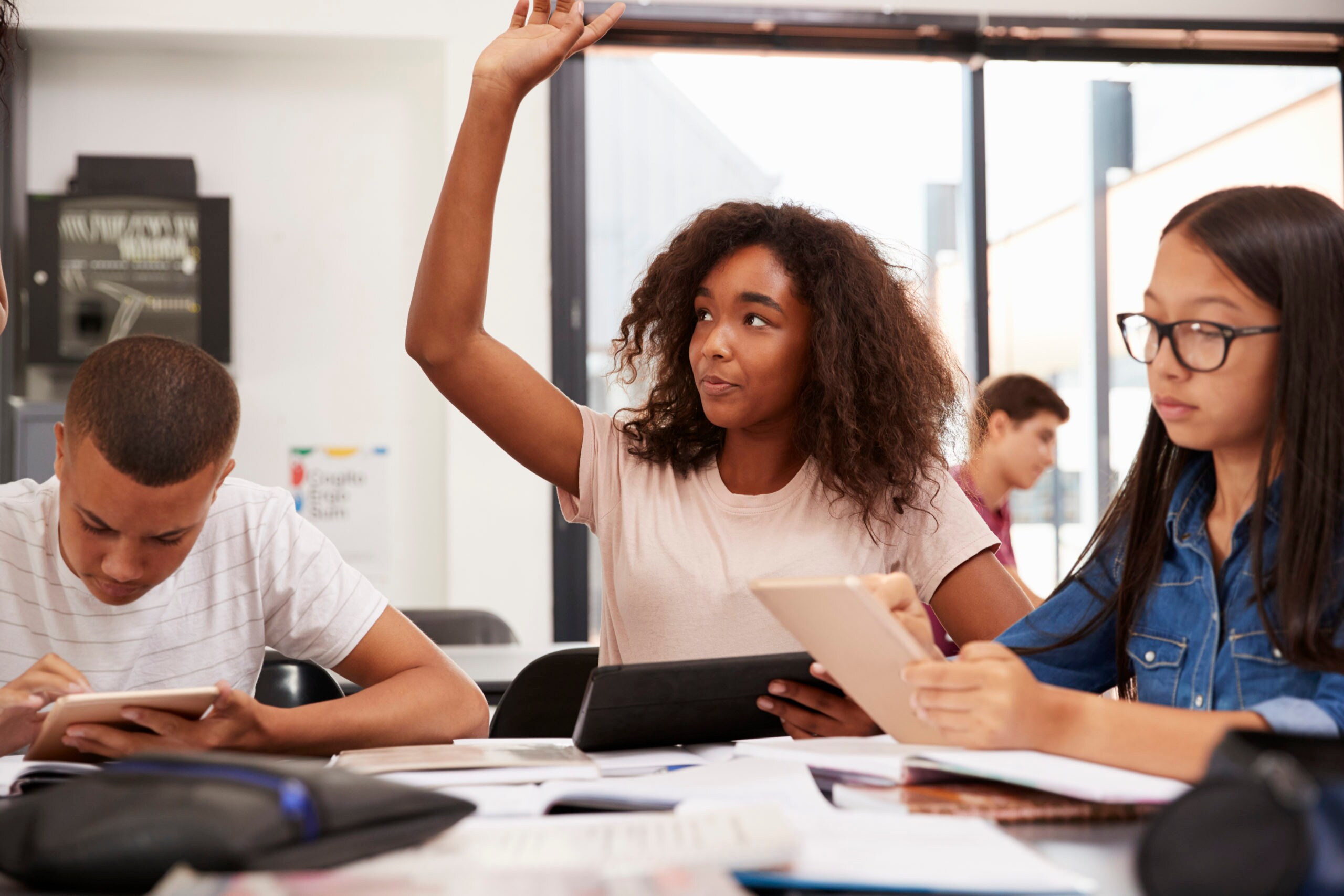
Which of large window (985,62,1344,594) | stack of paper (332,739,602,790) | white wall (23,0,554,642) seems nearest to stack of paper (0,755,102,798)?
stack of paper (332,739,602,790)

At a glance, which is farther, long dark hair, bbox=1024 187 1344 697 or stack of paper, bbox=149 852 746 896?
long dark hair, bbox=1024 187 1344 697

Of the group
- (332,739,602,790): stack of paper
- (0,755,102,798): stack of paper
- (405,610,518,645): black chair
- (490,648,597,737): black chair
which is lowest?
(405,610,518,645): black chair

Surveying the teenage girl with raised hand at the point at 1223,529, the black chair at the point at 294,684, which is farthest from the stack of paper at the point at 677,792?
the black chair at the point at 294,684

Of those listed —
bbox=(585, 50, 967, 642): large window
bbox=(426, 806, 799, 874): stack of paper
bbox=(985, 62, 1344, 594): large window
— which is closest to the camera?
bbox=(426, 806, 799, 874): stack of paper

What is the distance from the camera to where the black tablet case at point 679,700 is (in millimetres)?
1038

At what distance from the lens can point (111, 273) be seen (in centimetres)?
359

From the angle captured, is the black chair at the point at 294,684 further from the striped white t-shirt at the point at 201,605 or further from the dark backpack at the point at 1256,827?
the dark backpack at the point at 1256,827

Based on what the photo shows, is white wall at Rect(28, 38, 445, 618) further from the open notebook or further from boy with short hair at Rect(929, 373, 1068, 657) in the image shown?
the open notebook

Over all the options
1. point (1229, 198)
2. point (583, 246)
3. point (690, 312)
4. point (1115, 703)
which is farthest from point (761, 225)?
point (583, 246)

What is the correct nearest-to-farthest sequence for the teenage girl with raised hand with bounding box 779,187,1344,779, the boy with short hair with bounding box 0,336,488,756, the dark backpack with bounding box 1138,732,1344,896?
1. the dark backpack with bounding box 1138,732,1344,896
2. the teenage girl with raised hand with bounding box 779,187,1344,779
3. the boy with short hair with bounding box 0,336,488,756

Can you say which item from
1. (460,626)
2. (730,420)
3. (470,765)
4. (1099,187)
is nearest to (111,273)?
(460,626)

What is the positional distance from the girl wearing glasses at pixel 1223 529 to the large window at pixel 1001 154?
→ 2.80 meters

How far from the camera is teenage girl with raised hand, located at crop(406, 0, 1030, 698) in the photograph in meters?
1.46

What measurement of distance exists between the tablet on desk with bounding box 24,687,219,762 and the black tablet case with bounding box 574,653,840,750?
1.15 ft
